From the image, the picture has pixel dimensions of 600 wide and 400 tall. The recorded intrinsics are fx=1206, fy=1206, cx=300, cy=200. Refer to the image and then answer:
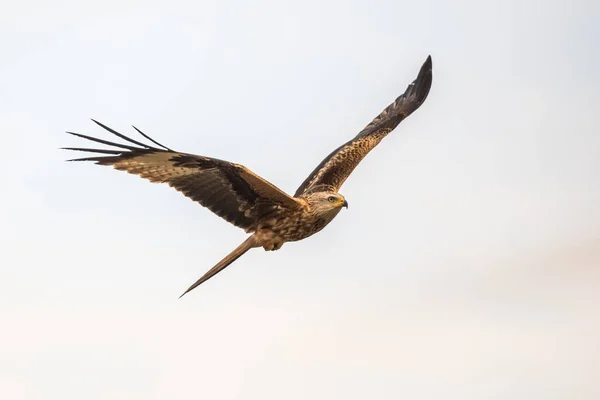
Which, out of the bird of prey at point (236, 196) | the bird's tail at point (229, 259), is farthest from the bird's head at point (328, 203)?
the bird's tail at point (229, 259)

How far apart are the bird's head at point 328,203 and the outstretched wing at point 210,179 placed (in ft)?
0.92

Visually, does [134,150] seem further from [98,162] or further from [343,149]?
[343,149]

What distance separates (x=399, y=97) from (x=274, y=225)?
22.7 feet

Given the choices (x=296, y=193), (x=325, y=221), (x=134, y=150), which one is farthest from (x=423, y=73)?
(x=134, y=150)

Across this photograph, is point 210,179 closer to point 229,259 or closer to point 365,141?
point 229,259

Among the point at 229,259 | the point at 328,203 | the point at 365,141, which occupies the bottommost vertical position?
the point at 229,259

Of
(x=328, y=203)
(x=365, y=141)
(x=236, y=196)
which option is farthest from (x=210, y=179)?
(x=365, y=141)

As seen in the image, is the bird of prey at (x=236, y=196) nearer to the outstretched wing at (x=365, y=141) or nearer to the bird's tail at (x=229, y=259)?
the bird's tail at (x=229, y=259)

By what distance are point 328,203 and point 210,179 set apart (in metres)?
1.70

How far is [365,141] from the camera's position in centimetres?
2109

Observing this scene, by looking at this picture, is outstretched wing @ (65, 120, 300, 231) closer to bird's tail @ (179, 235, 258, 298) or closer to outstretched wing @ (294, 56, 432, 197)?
bird's tail @ (179, 235, 258, 298)

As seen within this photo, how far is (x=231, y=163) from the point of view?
16344 mm

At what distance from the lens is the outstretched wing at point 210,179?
1638 centimetres

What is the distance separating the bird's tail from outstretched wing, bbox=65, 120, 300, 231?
0.24 m
